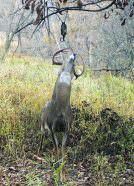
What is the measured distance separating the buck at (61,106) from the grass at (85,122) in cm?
90

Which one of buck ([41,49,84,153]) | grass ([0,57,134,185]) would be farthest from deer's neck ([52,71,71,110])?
grass ([0,57,134,185])

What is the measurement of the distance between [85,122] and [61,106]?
2.63m

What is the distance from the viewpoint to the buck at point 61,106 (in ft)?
17.5

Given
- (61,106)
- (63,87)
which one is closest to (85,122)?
(61,106)

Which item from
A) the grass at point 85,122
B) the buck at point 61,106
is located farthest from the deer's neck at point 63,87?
the grass at point 85,122

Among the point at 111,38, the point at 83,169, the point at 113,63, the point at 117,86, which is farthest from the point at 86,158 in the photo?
the point at 111,38

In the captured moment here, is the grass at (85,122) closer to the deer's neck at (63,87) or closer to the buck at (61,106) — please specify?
the buck at (61,106)

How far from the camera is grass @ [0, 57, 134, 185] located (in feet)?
24.0

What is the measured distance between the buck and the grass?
2.96 ft

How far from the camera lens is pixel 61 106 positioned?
5.67 meters

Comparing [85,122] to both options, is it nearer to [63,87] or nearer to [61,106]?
[61,106]

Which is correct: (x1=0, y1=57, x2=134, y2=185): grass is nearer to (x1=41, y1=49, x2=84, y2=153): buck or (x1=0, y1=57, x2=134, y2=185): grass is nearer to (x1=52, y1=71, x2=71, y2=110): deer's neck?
(x1=41, y1=49, x2=84, y2=153): buck

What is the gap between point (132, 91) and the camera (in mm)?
9359

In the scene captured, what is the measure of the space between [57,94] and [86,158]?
2195 mm
